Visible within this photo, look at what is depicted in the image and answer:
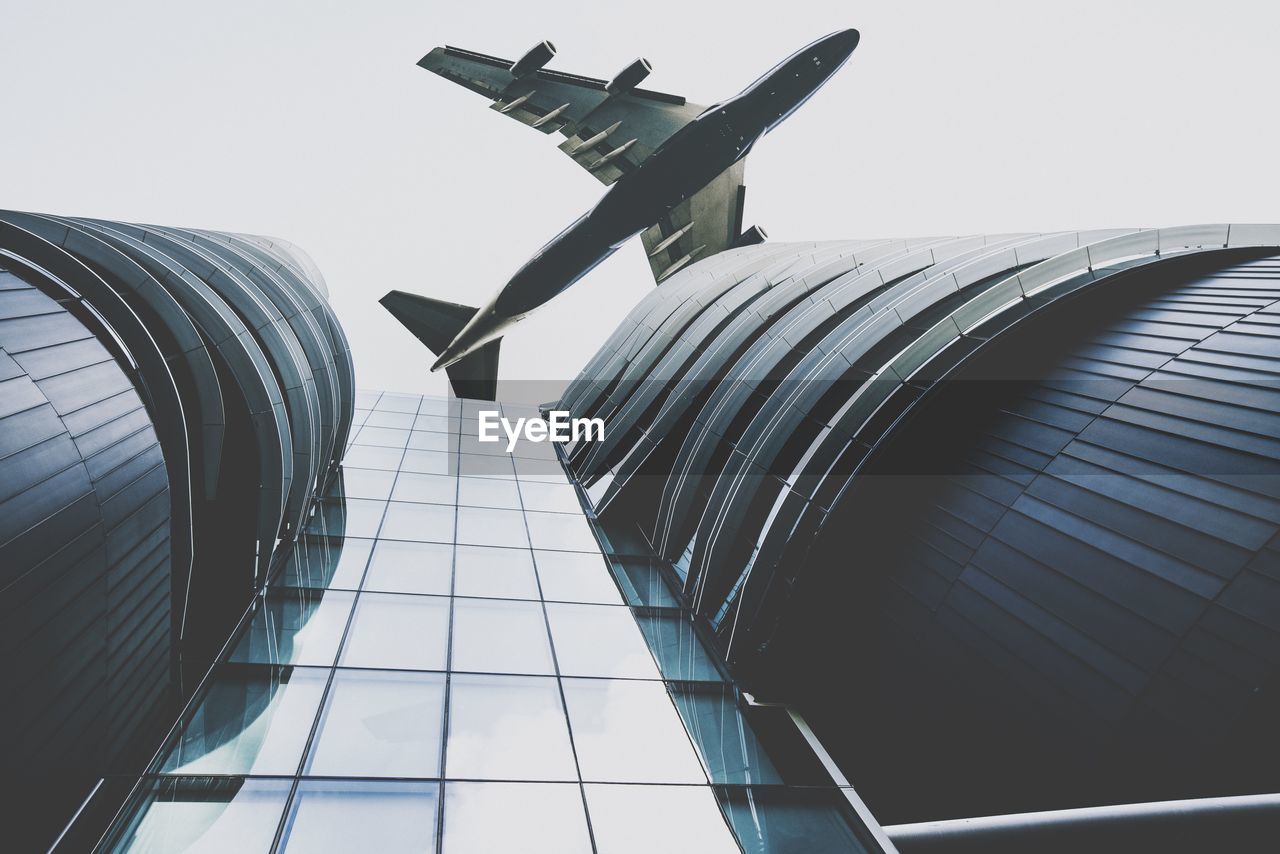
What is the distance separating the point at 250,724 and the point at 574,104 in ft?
95.6

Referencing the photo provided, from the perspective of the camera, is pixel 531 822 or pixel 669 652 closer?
pixel 531 822

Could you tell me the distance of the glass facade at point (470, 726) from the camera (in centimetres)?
643

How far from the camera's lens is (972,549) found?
26.7ft

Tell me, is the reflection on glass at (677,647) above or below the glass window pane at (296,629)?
below

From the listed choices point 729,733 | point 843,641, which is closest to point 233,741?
point 729,733

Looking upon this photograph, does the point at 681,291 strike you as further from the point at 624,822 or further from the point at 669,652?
the point at 624,822

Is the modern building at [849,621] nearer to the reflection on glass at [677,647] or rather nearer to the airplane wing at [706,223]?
the reflection on glass at [677,647]

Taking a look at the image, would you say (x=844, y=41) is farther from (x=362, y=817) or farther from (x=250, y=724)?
(x=362, y=817)

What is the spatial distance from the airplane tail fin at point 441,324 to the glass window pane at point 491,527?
48.1ft

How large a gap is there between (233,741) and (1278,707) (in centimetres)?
930

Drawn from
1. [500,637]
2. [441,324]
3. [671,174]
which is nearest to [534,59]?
[671,174]

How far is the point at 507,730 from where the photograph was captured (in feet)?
25.9

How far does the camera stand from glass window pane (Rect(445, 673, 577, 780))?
23.8ft

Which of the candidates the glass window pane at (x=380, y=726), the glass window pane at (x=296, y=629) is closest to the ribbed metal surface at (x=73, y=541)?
the glass window pane at (x=296, y=629)
